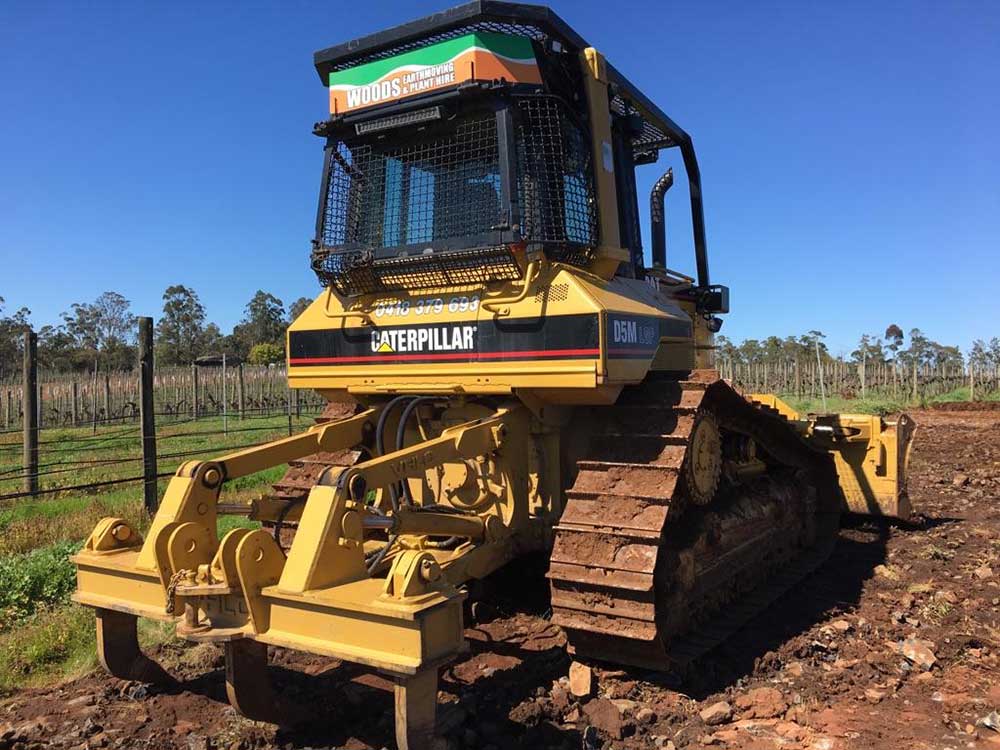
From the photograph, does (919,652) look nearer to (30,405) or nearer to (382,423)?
(382,423)

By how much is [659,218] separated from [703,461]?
248 centimetres

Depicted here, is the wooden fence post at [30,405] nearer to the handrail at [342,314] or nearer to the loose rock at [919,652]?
the handrail at [342,314]

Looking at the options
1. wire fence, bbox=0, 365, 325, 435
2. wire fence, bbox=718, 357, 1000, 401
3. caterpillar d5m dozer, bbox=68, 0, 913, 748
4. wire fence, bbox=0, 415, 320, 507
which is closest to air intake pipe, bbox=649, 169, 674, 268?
caterpillar d5m dozer, bbox=68, 0, 913, 748

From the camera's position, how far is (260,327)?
74.6 m

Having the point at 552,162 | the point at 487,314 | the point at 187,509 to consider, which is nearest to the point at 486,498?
the point at 487,314

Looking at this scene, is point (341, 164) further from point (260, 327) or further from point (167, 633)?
point (260, 327)

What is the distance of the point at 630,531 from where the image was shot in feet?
12.9

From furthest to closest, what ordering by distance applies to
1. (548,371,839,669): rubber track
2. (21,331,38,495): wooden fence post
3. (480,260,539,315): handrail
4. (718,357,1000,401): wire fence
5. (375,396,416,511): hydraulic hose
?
(718,357,1000,401): wire fence → (21,331,38,495): wooden fence post → (375,396,416,511): hydraulic hose → (480,260,539,315): handrail → (548,371,839,669): rubber track

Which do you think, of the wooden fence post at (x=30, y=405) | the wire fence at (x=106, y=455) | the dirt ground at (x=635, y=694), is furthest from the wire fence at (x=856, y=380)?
the dirt ground at (x=635, y=694)

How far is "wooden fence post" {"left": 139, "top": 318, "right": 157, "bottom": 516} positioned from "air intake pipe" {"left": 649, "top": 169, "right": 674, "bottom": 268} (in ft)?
18.8

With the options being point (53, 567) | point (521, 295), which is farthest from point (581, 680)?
point (53, 567)

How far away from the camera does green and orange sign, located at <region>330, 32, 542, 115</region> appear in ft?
15.1

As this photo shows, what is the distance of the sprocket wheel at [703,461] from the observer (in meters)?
4.64

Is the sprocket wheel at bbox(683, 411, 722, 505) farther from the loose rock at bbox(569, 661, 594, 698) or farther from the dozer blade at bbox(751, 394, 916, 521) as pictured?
the dozer blade at bbox(751, 394, 916, 521)
